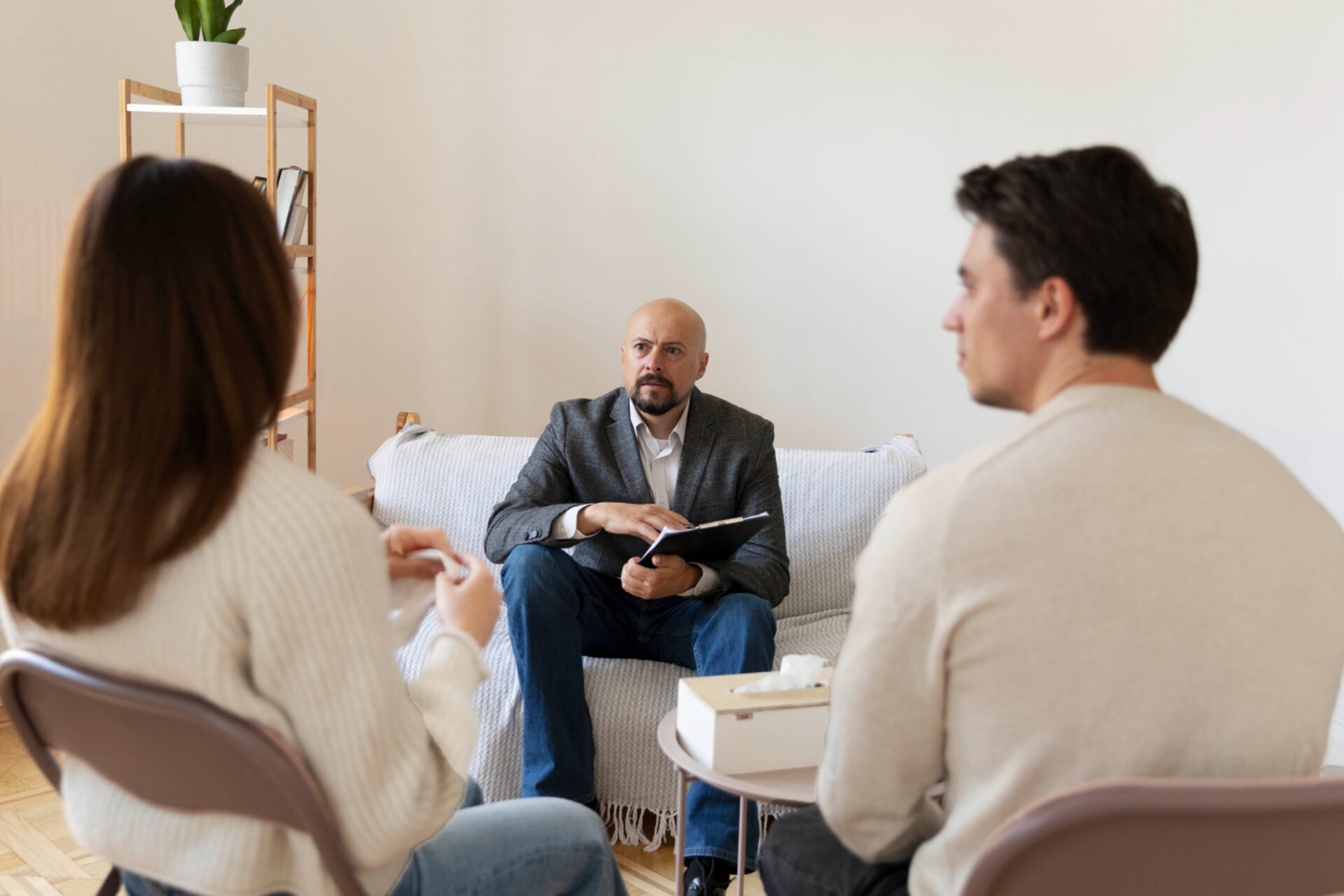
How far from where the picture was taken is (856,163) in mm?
3383

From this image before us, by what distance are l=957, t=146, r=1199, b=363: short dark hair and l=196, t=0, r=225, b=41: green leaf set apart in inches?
91.4

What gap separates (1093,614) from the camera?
88cm

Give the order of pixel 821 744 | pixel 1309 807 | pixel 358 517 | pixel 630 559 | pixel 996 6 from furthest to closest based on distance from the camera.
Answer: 1. pixel 996 6
2. pixel 630 559
3. pixel 821 744
4. pixel 358 517
5. pixel 1309 807

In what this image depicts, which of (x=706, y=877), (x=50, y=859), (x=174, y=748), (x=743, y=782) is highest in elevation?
(x=174, y=748)

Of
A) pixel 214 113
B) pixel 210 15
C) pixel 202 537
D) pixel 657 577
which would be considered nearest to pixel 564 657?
pixel 657 577

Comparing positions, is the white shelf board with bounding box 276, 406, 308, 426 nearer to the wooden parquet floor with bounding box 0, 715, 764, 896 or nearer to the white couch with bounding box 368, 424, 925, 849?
the white couch with bounding box 368, 424, 925, 849

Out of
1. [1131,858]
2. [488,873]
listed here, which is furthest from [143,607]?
[1131,858]

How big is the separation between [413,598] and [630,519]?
1.11 meters

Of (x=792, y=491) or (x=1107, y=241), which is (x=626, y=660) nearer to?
(x=792, y=491)

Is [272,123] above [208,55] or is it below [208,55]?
below

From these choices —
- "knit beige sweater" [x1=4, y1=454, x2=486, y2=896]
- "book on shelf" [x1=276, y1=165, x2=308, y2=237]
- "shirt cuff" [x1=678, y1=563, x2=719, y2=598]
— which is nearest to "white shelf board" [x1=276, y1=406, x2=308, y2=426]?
"book on shelf" [x1=276, y1=165, x2=308, y2=237]

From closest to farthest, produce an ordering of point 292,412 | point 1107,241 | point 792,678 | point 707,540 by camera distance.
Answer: point 1107,241, point 792,678, point 707,540, point 292,412

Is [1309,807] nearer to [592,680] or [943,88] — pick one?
[592,680]

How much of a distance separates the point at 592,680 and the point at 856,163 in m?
1.87
